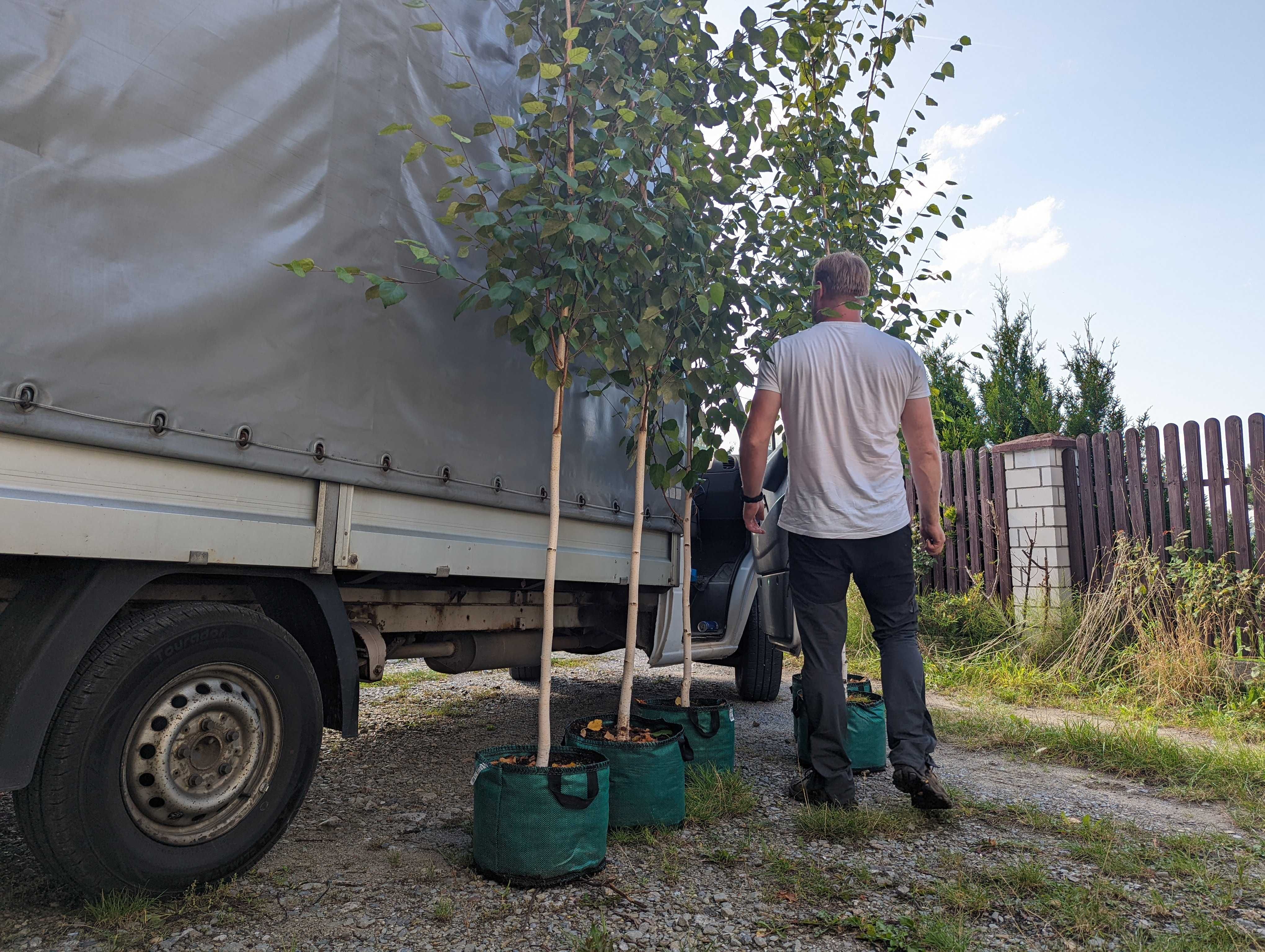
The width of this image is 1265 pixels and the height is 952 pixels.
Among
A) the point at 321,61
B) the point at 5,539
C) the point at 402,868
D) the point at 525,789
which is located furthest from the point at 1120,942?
the point at 321,61

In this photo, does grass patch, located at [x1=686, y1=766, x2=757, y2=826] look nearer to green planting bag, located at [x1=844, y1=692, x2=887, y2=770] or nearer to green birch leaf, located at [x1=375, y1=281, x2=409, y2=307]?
green planting bag, located at [x1=844, y1=692, x2=887, y2=770]

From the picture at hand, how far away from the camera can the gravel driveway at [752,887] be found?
1968 millimetres

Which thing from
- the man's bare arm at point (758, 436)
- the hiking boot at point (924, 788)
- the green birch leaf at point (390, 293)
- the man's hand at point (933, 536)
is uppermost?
the green birch leaf at point (390, 293)

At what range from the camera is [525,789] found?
2.30 metres

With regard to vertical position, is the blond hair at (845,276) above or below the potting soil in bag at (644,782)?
above

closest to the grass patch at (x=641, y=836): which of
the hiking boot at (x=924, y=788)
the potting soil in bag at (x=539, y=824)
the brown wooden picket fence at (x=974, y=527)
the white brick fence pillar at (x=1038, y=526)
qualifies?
the potting soil in bag at (x=539, y=824)

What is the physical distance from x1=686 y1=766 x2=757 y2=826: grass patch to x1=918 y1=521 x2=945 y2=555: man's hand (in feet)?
3.89

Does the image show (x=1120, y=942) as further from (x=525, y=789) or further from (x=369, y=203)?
(x=369, y=203)

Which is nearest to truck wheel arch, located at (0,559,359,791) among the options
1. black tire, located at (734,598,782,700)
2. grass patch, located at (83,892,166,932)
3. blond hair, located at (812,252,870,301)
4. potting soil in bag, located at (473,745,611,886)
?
grass patch, located at (83,892,166,932)

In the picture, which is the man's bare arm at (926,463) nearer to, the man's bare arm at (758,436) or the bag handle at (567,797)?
the man's bare arm at (758,436)

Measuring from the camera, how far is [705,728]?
3.27m

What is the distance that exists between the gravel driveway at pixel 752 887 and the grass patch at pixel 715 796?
0.06 meters

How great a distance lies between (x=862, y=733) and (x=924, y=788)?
26.3 inches

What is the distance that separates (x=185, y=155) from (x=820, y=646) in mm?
2601
